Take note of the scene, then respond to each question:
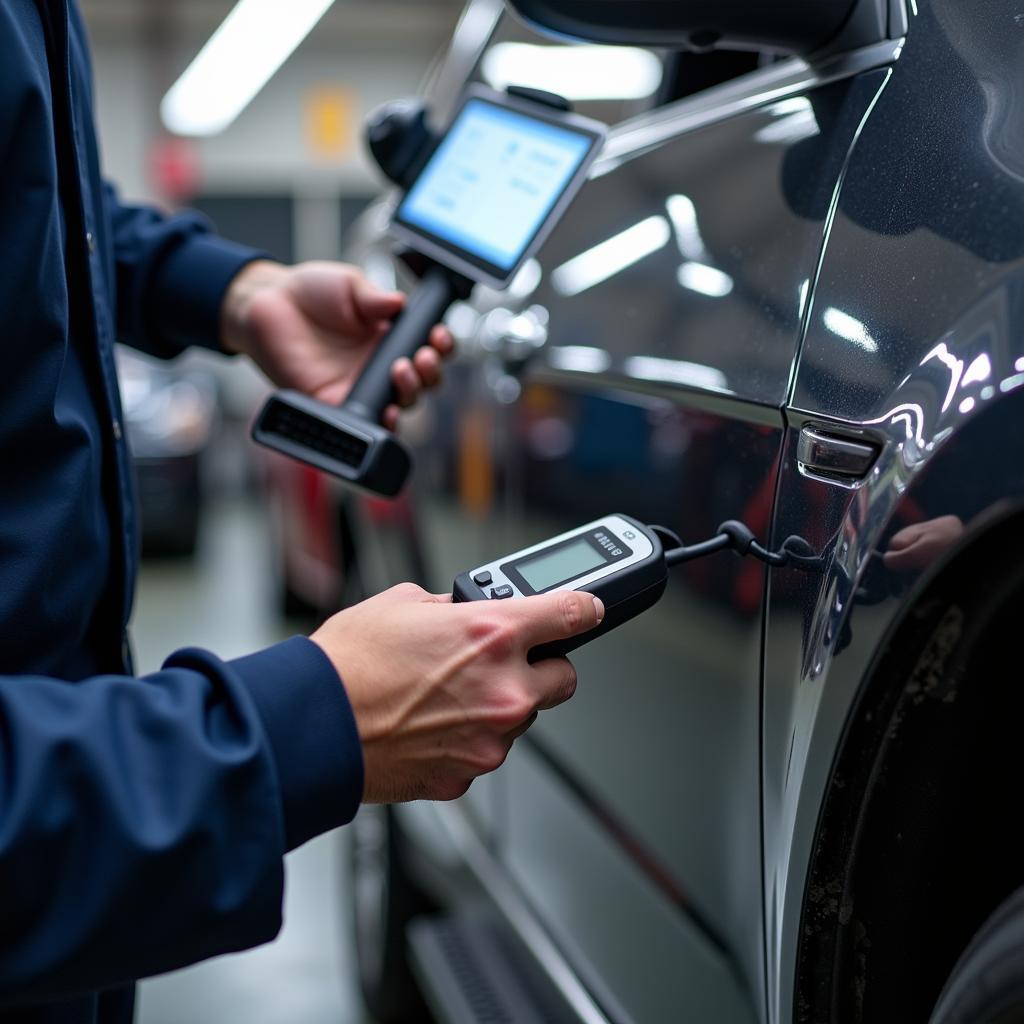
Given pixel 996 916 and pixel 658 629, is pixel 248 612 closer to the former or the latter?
pixel 658 629

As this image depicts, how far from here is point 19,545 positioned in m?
0.75

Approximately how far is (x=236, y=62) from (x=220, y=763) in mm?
9858

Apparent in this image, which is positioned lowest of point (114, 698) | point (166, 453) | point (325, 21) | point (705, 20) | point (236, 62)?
point (166, 453)

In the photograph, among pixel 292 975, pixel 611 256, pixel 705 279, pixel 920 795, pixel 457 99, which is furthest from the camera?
pixel 292 975

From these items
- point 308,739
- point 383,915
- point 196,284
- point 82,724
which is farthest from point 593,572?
point 383,915

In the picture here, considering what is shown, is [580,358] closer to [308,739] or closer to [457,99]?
[308,739]

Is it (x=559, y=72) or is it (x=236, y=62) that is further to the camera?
(x=236, y=62)

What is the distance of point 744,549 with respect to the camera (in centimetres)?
82

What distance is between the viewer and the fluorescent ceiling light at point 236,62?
8.52m

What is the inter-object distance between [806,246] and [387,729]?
1.45ft

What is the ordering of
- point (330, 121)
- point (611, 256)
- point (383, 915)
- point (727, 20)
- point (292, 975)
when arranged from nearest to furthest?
point (727, 20), point (611, 256), point (383, 915), point (292, 975), point (330, 121)

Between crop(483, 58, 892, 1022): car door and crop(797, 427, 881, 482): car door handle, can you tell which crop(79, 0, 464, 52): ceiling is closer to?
crop(483, 58, 892, 1022): car door

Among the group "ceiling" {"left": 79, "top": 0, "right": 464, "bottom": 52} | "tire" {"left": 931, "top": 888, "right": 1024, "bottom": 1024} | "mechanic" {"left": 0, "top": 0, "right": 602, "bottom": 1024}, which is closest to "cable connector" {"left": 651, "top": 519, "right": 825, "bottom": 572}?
"mechanic" {"left": 0, "top": 0, "right": 602, "bottom": 1024}

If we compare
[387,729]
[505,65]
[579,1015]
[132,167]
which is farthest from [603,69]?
[132,167]
